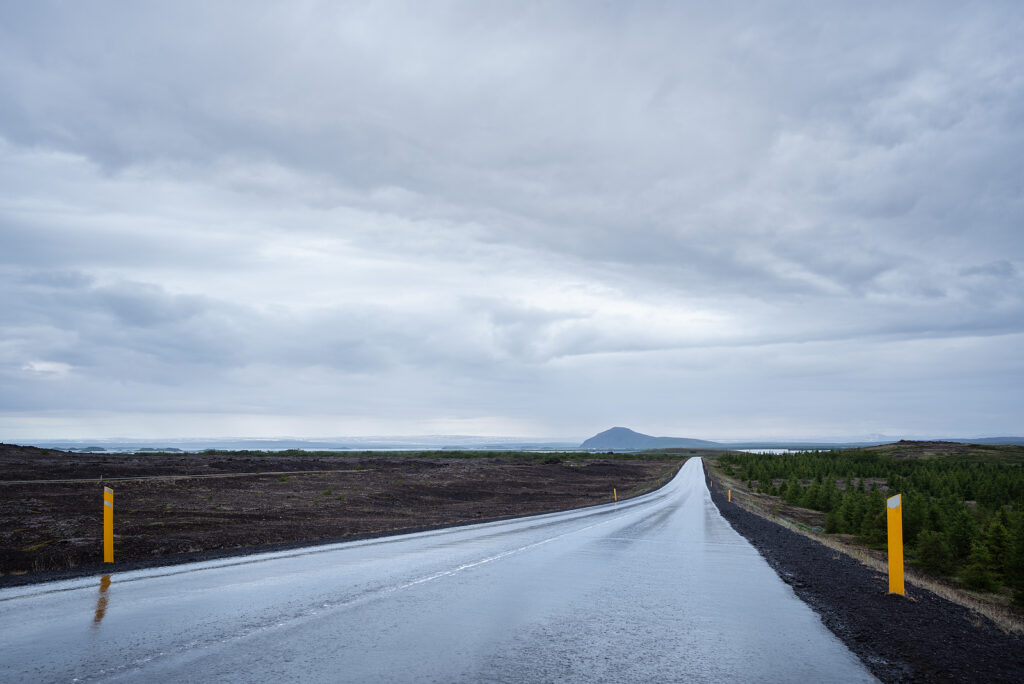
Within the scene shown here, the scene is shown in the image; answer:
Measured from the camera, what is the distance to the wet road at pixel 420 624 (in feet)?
20.3

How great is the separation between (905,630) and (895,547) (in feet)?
8.82

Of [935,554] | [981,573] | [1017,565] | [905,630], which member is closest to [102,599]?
[905,630]

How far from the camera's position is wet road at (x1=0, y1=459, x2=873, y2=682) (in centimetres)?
620

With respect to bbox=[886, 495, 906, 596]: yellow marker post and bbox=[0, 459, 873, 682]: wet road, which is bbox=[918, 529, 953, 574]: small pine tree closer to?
bbox=[0, 459, 873, 682]: wet road

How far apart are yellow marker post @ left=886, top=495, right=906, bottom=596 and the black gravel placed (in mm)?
211

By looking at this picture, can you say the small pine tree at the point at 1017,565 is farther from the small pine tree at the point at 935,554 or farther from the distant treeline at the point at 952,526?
the small pine tree at the point at 935,554

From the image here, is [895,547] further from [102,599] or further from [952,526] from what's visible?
[952,526]

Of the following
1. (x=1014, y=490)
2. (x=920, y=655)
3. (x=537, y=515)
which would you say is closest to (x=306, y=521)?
(x=537, y=515)

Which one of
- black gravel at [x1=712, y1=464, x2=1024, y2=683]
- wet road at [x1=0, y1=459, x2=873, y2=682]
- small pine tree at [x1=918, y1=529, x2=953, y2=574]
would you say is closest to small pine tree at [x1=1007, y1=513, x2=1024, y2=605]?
small pine tree at [x1=918, y1=529, x2=953, y2=574]

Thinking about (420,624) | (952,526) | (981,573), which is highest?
(420,624)

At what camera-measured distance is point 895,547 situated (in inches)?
420

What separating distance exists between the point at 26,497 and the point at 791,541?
3034 cm

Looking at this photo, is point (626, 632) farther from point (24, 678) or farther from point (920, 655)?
point (24, 678)

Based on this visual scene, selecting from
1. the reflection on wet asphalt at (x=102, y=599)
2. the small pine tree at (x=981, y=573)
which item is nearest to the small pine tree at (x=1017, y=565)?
the small pine tree at (x=981, y=573)
